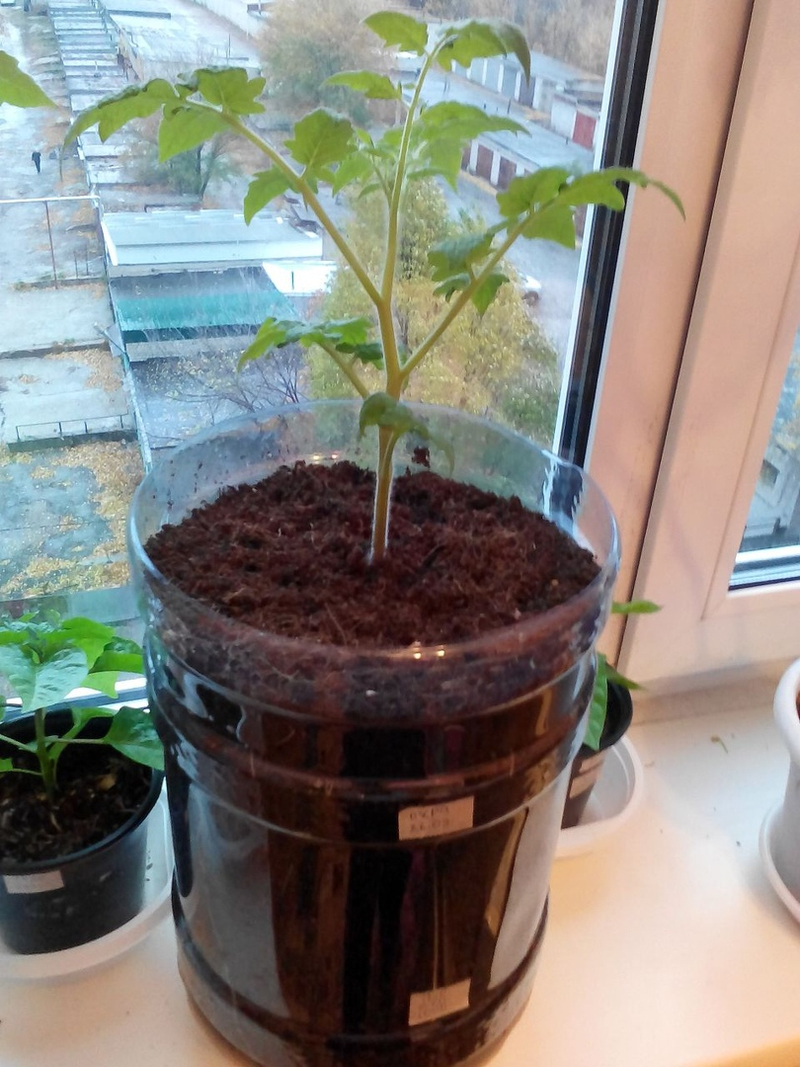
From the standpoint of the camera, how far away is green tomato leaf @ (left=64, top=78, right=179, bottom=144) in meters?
0.41

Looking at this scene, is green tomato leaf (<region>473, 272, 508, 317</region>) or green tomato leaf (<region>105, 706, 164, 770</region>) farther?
green tomato leaf (<region>105, 706, 164, 770</region>)

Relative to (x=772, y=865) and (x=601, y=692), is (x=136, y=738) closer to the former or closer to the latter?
(x=601, y=692)

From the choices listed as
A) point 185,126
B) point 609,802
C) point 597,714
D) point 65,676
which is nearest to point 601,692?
point 597,714

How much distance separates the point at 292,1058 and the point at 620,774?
406mm

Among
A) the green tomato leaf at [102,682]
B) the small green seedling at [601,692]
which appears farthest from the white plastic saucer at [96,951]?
the small green seedling at [601,692]

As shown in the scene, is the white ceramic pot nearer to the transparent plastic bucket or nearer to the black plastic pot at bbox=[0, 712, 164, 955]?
the transparent plastic bucket

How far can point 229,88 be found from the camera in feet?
1.42

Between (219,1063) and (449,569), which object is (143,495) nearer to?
(449,569)

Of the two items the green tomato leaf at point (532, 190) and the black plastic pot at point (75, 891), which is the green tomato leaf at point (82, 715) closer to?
the black plastic pot at point (75, 891)

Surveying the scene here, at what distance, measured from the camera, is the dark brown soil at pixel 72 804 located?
26.3 inches

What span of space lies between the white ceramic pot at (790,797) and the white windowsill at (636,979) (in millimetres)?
39

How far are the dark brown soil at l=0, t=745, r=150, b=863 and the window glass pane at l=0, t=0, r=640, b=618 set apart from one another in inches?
6.5

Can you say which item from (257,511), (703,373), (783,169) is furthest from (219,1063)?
(783,169)

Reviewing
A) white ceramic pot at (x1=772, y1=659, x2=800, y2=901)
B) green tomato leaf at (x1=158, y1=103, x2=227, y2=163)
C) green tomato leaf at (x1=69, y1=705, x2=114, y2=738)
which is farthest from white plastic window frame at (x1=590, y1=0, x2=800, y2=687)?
green tomato leaf at (x1=69, y1=705, x2=114, y2=738)
